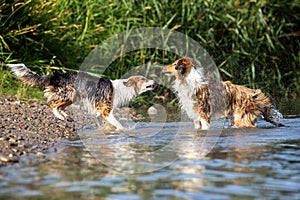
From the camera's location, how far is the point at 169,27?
12977mm

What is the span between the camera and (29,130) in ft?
27.3

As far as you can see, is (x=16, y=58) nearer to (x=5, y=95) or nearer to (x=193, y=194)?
(x=5, y=95)

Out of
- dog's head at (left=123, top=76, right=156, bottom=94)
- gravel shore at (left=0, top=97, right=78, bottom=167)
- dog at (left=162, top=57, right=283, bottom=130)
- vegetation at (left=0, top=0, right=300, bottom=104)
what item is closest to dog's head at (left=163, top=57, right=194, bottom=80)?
dog at (left=162, top=57, right=283, bottom=130)

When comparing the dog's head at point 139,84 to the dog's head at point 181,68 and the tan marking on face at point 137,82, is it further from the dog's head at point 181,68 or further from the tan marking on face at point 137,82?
the dog's head at point 181,68

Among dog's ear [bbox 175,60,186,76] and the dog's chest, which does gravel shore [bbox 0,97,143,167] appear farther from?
dog's ear [bbox 175,60,186,76]

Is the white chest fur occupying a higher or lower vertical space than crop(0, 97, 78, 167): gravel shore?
higher

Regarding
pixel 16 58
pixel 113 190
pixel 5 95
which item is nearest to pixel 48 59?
pixel 16 58

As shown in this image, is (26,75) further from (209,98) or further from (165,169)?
(165,169)

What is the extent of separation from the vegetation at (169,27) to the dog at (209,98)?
3.23 metres

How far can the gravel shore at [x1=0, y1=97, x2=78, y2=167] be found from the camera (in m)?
6.77

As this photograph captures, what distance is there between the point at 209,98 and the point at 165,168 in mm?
3011

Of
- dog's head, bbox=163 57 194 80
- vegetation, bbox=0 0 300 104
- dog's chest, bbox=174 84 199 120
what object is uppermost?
vegetation, bbox=0 0 300 104

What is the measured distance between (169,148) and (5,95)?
4377mm

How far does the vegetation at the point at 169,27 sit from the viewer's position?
38.3ft
